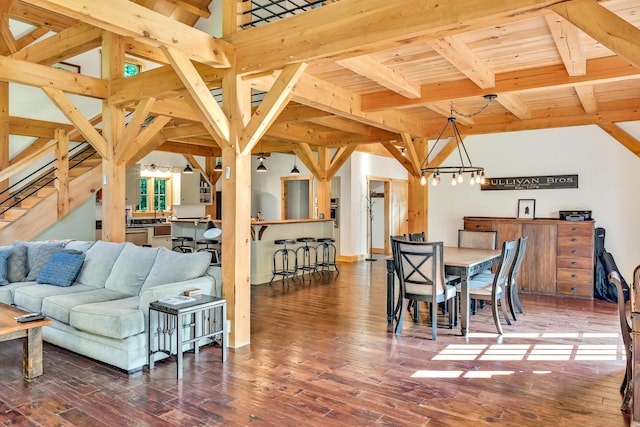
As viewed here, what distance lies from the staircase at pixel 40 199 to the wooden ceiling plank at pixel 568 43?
653 cm

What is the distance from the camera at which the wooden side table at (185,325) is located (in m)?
3.36

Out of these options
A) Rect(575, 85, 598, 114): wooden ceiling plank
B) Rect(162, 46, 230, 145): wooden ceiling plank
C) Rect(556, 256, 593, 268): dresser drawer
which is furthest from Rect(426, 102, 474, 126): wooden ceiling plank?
Result: Rect(162, 46, 230, 145): wooden ceiling plank

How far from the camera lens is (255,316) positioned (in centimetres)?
518

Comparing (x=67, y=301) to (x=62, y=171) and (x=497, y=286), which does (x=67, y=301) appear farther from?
(x=497, y=286)

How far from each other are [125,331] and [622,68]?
5.06 metres

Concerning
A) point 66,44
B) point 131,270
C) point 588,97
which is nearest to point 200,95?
point 131,270

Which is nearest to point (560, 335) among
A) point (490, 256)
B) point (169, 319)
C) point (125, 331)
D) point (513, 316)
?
point (513, 316)

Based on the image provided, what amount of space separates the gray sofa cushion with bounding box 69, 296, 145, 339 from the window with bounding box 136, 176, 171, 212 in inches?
323

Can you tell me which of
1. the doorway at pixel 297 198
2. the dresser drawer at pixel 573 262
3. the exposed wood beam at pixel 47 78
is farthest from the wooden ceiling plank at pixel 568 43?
the doorway at pixel 297 198

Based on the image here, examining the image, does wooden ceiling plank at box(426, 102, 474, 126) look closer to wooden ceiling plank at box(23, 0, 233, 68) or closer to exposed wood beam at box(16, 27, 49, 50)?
wooden ceiling plank at box(23, 0, 233, 68)

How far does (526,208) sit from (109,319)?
632cm

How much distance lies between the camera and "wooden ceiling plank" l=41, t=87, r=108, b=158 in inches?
197

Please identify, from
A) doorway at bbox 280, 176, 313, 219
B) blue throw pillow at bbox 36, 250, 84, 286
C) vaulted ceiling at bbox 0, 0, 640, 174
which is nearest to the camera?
vaulted ceiling at bbox 0, 0, 640, 174

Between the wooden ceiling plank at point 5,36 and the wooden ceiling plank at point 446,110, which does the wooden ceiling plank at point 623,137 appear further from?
the wooden ceiling plank at point 5,36
